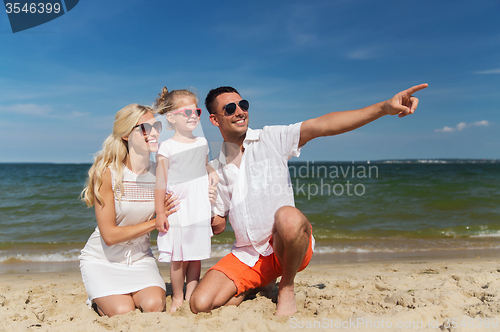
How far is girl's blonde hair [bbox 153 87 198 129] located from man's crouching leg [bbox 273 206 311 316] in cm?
140

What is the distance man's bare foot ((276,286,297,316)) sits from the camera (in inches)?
104

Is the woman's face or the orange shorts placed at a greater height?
the woman's face

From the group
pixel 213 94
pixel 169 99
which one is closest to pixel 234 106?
pixel 213 94

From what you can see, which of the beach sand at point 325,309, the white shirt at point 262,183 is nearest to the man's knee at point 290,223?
the white shirt at point 262,183

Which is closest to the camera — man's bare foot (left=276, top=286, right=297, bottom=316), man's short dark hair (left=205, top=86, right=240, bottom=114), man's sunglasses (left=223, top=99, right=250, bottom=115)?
man's bare foot (left=276, top=286, right=297, bottom=316)

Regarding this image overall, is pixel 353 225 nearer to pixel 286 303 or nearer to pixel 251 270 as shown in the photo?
pixel 251 270

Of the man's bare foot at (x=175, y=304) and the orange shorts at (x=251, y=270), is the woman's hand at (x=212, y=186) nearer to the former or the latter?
the orange shorts at (x=251, y=270)

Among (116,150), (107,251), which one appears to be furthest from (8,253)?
(116,150)

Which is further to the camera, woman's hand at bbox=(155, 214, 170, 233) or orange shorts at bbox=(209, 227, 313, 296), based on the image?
orange shorts at bbox=(209, 227, 313, 296)

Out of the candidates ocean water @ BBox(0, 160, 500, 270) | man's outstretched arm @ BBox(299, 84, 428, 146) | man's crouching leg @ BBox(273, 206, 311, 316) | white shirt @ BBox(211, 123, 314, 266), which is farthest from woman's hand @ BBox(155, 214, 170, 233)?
ocean water @ BBox(0, 160, 500, 270)

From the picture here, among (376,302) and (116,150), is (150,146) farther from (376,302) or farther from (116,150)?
(376,302)

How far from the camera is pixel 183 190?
295 centimetres

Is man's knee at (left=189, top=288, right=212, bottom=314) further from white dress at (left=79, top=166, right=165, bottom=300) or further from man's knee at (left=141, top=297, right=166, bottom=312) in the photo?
white dress at (left=79, top=166, right=165, bottom=300)

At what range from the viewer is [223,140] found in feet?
10.3
